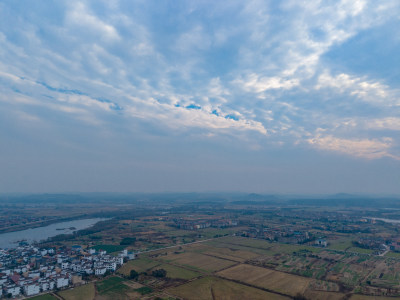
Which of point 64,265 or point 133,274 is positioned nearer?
point 133,274

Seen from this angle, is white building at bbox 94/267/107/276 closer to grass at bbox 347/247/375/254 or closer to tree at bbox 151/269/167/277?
tree at bbox 151/269/167/277

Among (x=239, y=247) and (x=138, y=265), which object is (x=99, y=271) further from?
(x=239, y=247)

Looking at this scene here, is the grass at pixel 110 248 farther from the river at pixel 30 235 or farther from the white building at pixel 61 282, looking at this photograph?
the river at pixel 30 235

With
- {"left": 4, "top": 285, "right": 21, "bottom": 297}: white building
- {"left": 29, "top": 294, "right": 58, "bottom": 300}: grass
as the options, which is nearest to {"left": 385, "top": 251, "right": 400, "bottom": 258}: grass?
{"left": 29, "top": 294, "right": 58, "bottom": 300}: grass

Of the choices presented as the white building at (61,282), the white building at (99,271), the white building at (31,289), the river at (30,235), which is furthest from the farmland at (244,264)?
the river at (30,235)

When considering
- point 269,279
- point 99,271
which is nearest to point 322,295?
point 269,279
